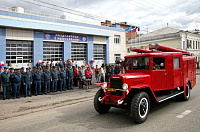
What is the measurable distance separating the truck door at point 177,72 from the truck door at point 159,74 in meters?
0.77

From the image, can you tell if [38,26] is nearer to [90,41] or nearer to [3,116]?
[90,41]

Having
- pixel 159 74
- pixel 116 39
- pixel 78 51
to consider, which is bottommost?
pixel 159 74

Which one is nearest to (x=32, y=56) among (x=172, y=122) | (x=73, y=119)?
(x=73, y=119)

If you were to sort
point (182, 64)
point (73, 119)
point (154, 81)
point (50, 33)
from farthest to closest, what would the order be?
1. point (50, 33)
2. point (182, 64)
3. point (154, 81)
4. point (73, 119)

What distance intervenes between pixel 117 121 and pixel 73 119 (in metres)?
1.57

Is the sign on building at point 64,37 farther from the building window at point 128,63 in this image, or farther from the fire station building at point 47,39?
the building window at point 128,63

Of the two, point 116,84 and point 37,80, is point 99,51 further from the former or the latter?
point 116,84

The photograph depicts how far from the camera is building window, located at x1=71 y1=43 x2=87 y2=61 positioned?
23016 millimetres

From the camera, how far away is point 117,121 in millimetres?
5719

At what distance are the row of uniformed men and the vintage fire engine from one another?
560 centimetres

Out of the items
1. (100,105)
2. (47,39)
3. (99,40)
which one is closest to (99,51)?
(99,40)

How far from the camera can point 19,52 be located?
59.7 feet

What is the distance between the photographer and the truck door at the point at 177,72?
740 cm

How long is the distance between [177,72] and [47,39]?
16139 mm
